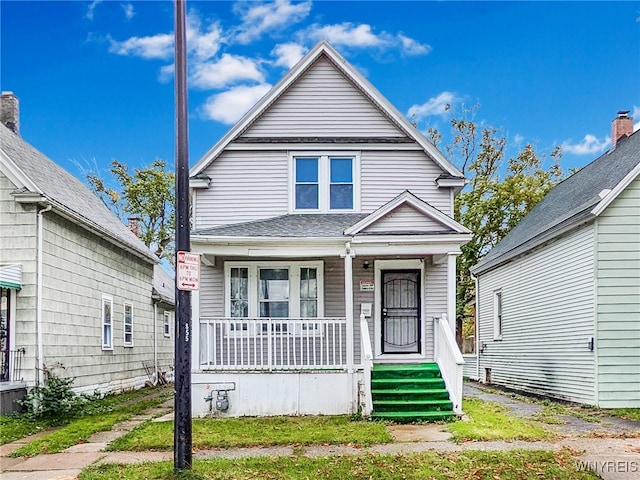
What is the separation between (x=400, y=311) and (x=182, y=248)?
7278 millimetres

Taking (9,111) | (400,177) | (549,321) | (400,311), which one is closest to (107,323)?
(9,111)

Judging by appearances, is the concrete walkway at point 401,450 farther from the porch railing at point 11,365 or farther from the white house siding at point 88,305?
the white house siding at point 88,305

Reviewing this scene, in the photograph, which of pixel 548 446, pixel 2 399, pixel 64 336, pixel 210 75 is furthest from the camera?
pixel 210 75

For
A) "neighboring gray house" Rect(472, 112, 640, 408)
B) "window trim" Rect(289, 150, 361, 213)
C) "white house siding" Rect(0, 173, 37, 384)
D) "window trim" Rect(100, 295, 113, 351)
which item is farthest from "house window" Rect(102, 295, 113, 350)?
"neighboring gray house" Rect(472, 112, 640, 408)

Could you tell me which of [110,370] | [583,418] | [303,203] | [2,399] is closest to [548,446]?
[583,418]

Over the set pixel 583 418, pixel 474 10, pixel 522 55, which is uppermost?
pixel 522 55

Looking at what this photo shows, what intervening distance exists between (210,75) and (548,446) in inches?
604

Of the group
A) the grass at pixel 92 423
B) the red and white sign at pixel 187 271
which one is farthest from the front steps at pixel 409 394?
the red and white sign at pixel 187 271

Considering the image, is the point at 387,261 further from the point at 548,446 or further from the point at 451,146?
the point at 451,146

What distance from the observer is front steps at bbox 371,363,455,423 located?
1059cm

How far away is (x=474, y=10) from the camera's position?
59.5ft

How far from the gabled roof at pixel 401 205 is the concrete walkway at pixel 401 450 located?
3.57 metres

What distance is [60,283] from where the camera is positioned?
42.9ft

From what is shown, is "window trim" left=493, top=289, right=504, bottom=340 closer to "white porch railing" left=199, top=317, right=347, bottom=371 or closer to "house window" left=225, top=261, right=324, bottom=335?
"white porch railing" left=199, top=317, right=347, bottom=371
